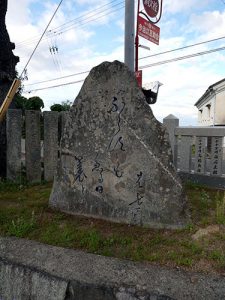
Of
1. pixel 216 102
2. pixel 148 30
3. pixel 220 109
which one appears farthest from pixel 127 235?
pixel 216 102

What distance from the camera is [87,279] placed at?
106 inches

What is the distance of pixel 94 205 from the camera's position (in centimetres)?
394

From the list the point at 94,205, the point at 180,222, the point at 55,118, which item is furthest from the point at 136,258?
the point at 55,118

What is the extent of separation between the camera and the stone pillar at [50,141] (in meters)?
6.15

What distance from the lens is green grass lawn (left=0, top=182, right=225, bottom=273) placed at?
2951 millimetres

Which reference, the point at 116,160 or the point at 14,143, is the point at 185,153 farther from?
the point at 14,143

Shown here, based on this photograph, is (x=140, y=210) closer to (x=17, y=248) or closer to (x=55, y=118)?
(x=17, y=248)

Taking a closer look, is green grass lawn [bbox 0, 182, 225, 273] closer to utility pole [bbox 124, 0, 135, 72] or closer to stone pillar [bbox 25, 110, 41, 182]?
stone pillar [bbox 25, 110, 41, 182]

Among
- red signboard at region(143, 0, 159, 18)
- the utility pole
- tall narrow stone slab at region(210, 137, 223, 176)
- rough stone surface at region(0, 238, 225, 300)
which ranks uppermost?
red signboard at region(143, 0, 159, 18)

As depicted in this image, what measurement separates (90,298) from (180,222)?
1.28 meters

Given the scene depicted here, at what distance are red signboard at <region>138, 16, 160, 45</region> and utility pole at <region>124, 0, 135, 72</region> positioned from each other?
26cm

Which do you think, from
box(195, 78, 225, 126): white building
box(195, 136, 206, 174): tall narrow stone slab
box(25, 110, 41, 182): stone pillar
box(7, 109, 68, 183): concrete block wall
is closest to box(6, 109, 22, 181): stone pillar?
box(7, 109, 68, 183): concrete block wall

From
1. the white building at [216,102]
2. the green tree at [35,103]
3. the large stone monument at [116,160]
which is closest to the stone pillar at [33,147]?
the large stone monument at [116,160]

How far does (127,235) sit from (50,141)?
10.5 ft
